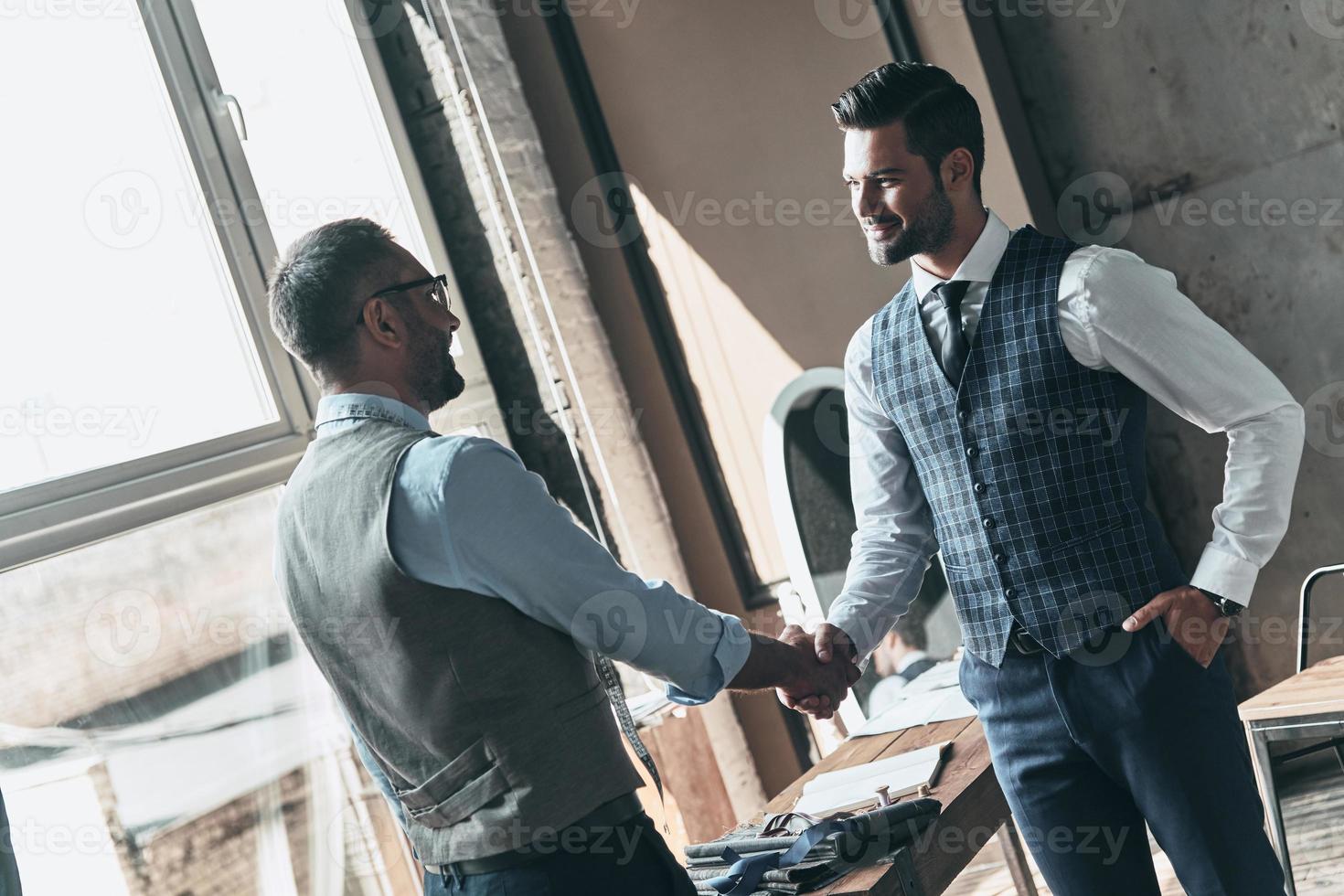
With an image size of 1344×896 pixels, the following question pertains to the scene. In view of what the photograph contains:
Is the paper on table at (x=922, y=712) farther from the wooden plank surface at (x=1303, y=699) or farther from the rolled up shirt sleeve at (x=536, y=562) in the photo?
the rolled up shirt sleeve at (x=536, y=562)

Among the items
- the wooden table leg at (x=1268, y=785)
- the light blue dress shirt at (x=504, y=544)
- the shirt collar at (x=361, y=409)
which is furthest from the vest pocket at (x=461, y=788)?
the wooden table leg at (x=1268, y=785)

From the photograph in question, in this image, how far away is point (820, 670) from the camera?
1917 mm

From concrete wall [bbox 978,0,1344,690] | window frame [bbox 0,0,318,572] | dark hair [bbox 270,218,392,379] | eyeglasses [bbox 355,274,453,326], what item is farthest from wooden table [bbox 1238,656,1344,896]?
window frame [bbox 0,0,318,572]

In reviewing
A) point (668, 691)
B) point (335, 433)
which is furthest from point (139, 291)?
point (668, 691)

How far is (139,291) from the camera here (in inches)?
116

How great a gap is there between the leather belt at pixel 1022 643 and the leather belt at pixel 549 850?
53cm

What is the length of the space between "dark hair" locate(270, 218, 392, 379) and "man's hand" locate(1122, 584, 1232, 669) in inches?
41.9

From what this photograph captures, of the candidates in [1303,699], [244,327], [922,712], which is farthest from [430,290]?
[1303,699]

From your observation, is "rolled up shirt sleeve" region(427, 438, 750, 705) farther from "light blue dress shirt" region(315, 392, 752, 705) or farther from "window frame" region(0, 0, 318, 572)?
"window frame" region(0, 0, 318, 572)

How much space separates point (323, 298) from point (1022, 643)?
3.33 ft

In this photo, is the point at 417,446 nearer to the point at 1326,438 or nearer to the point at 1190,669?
the point at 1190,669

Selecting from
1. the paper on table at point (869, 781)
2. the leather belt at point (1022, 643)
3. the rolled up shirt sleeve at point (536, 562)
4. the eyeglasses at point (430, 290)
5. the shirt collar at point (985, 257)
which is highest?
the eyeglasses at point (430, 290)

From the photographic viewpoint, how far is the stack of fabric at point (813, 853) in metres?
1.77

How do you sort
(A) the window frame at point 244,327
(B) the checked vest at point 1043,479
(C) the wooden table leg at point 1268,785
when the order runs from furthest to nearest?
(A) the window frame at point 244,327 → (C) the wooden table leg at point 1268,785 → (B) the checked vest at point 1043,479
